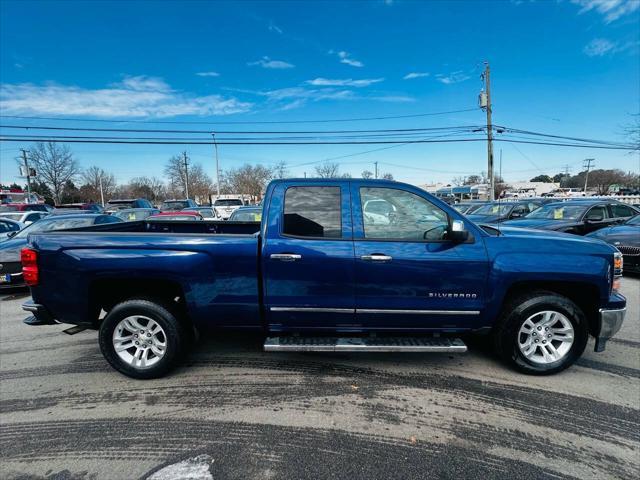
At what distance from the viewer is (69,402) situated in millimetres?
2986

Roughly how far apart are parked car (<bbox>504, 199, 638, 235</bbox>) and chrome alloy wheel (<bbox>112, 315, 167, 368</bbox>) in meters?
8.66

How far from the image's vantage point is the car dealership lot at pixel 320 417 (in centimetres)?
226

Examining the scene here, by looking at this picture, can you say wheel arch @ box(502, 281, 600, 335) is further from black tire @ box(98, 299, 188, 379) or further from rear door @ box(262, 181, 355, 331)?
black tire @ box(98, 299, 188, 379)

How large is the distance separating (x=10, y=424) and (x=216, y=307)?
180cm

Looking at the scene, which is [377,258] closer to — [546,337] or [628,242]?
[546,337]

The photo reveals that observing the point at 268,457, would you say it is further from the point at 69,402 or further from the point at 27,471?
the point at 69,402

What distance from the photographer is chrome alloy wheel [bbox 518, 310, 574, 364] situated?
10.8 ft

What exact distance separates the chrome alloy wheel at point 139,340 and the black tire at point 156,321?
Result: 37 millimetres

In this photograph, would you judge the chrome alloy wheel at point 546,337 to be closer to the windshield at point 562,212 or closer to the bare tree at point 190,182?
the windshield at point 562,212

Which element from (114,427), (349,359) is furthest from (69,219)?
(349,359)

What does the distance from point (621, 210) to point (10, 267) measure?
1563cm

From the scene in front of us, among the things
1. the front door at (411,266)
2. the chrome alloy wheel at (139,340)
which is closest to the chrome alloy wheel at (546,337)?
the front door at (411,266)

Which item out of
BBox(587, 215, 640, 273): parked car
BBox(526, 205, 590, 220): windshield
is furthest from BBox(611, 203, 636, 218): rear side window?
BBox(587, 215, 640, 273): parked car

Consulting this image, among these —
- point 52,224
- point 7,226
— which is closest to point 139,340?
point 52,224
